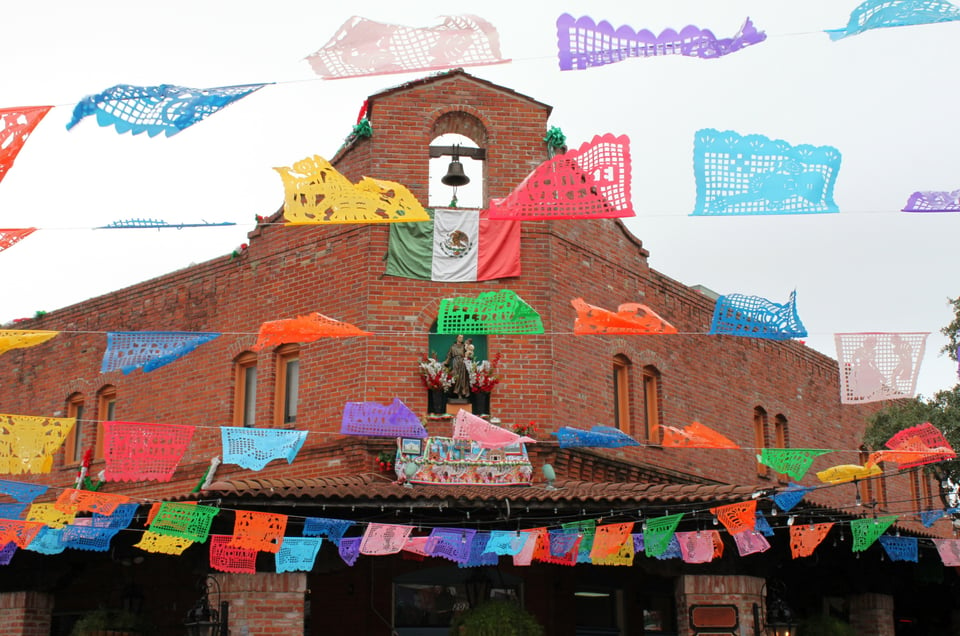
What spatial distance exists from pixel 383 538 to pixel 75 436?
29.4ft

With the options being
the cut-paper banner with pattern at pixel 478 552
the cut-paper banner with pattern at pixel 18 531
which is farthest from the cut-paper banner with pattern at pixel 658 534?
the cut-paper banner with pattern at pixel 18 531

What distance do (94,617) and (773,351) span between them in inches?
513

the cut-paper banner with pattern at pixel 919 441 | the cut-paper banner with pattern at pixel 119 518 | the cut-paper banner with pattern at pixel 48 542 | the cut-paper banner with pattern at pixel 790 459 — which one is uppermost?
the cut-paper banner with pattern at pixel 919 441

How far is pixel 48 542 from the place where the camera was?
49.0 ft

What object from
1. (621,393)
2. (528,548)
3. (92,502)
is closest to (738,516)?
(528,548)

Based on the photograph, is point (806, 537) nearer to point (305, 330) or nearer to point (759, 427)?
point (305, 330)

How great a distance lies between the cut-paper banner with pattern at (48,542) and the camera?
14.9 meters

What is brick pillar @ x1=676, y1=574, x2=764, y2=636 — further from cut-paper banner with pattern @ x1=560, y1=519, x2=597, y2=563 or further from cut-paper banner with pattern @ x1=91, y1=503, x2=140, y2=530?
cut-paper banner with pattern @ x1=91, y1=503, x2=140, y2=530

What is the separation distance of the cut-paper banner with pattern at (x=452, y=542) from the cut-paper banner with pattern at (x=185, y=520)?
96.4 inches

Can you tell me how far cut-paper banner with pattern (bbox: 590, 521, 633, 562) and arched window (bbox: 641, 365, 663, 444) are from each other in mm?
4714

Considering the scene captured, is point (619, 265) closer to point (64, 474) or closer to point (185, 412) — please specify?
point (185, 412)

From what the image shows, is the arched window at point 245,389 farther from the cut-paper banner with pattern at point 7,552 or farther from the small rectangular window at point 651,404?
the small rectangular window at point 651,404

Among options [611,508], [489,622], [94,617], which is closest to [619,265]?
[611,508]

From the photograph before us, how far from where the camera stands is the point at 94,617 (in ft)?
51.9
